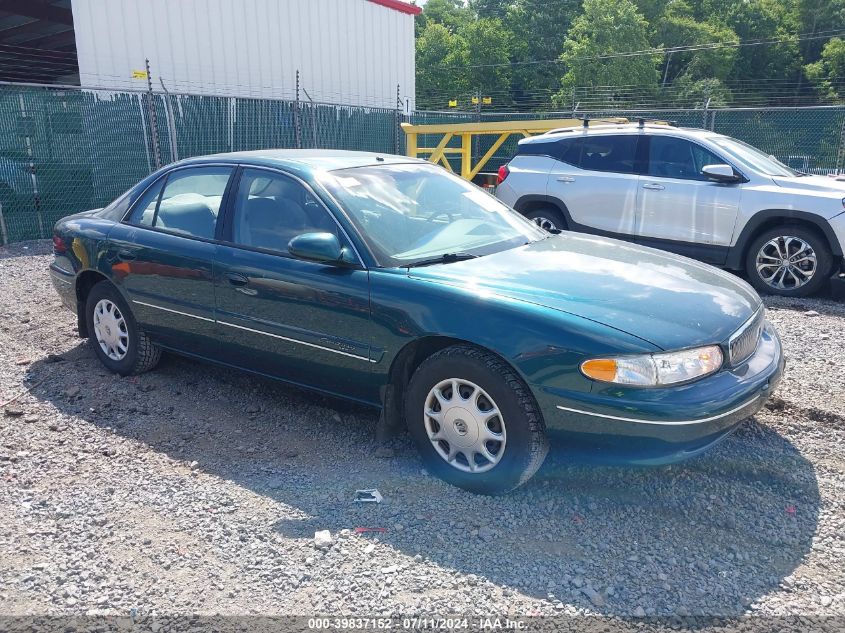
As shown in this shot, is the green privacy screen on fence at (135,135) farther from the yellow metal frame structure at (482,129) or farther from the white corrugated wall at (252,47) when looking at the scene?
the yellow metal frame structure at (482,129)

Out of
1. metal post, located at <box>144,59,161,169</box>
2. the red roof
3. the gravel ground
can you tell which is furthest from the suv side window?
the red roof

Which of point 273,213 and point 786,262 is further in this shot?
point 786,262

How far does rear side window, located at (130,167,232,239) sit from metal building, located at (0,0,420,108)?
28.9ft

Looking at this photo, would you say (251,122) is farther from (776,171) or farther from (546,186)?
(776,171)

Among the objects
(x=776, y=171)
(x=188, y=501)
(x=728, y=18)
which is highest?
(x=728, y=18)

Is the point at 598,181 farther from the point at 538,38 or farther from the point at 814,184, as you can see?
the point at 538,38

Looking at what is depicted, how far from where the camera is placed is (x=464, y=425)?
3514 mm

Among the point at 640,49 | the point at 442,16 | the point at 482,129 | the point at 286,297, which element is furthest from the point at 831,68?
the point at 286,297

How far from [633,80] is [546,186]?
41.0 metres

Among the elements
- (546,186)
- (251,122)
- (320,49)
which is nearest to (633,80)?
(320,49)

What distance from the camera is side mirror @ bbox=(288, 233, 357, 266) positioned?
149 inches

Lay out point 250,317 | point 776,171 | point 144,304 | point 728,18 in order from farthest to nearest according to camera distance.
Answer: point 728,18, point 776,171, point 144,304, point 250,317

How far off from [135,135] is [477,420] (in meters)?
11.1

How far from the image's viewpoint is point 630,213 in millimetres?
8461
